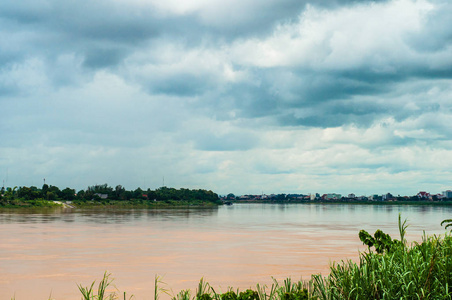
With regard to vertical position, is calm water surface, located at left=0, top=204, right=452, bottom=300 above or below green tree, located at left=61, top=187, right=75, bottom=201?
below

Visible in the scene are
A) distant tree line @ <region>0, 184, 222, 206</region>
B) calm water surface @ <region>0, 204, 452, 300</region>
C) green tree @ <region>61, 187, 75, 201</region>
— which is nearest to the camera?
calm water surface @ <region>0, 204, 452, 300</region>

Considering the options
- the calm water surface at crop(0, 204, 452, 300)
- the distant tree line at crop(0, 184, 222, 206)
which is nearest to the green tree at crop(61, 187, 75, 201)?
the distant tree line at crop(0, 184, 222, 206)

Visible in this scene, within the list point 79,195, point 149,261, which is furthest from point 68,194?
point 149,261

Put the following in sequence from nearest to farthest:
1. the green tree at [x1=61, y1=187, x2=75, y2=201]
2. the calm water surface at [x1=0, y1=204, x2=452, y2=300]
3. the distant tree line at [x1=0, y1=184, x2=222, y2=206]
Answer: the calm water surface at [x1=0, y1=204, x2=452, y2=300] → the distant tree line at [x1=0, y1=184, x2=222, y2=206] → the green tree at [x1=61, y1=187, x2=75, y2=201]

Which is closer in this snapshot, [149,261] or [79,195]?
[149,261]

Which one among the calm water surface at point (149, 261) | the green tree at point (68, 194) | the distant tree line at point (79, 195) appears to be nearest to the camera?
the calm water surface at point (149, 261)

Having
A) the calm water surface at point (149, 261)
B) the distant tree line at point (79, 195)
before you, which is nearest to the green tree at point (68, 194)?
the distant tree line at point (79, 195)

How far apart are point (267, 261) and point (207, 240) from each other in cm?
1199

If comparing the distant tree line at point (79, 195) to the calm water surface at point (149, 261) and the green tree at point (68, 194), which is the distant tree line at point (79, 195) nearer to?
the green tree at point (68, 194)

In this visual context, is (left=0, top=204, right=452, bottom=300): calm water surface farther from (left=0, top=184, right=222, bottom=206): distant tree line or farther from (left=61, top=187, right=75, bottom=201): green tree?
(left=61, top=187, right=75, bottom=201): green tree

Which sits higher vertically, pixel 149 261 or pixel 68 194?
pixel 68 194

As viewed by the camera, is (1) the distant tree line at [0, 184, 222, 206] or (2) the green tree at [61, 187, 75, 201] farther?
(2) the green tree at [61, 187, 75, 201]

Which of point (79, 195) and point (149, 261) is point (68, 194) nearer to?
point (79, 195)

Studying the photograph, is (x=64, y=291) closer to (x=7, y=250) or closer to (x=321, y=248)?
(x=7, y=250)
